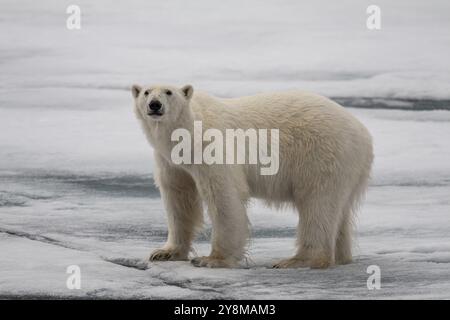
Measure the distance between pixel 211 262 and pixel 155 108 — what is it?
42.8 inches

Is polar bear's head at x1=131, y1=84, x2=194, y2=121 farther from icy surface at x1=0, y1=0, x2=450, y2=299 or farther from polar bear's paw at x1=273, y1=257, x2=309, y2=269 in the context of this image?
polar bear's paw at x1=273, y1=257, x2=309, y2=269

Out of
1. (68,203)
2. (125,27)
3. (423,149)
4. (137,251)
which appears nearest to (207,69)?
(125,27)

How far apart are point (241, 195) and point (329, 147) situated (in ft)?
2.25

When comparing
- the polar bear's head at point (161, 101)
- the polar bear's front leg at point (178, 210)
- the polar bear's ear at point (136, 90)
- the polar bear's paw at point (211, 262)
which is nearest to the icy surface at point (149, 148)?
A: the polar bear's paw at point (211, 262)

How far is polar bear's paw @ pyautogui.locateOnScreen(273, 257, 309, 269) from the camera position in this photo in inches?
265

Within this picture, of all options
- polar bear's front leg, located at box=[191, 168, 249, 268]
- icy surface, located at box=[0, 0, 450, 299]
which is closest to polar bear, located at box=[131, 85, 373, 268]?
polar bear's front leg, located at box=[191, 168, 249, 268]

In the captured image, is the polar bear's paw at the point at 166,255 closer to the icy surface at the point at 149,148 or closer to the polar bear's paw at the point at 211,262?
the icy surface at the point at 149,148

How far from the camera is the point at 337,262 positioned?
23.3 feet

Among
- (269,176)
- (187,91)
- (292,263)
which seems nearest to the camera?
(187,91)

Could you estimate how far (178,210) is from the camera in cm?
696

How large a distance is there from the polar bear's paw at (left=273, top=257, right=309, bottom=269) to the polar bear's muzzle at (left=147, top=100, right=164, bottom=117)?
1.30 m

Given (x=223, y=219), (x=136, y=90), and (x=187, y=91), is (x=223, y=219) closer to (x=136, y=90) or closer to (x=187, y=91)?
(x=187, y=91)

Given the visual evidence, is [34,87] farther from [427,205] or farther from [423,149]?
[427,205]

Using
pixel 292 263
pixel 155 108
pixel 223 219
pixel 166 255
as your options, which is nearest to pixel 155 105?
pixel 155 108
